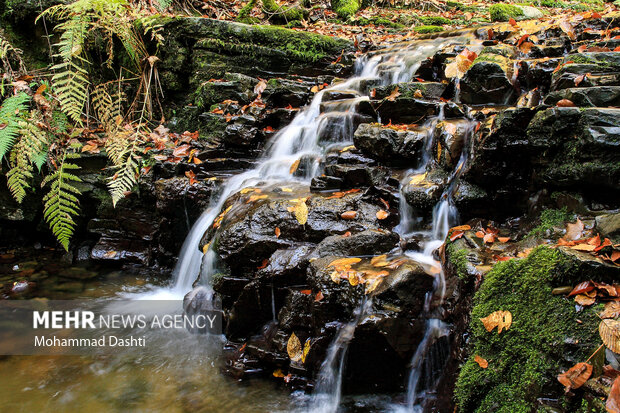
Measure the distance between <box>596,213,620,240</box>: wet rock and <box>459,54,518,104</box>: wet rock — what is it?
8.31 feet

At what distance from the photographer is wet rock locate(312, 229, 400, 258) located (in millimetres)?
3355

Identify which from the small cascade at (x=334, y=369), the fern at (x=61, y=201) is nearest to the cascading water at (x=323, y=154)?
the small cascade at (x=334, y=369)

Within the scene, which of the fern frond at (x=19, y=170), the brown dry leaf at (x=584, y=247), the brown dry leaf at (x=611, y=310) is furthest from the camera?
the fern frond at (x=19, y=170)

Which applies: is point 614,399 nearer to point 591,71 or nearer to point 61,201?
point 591,71

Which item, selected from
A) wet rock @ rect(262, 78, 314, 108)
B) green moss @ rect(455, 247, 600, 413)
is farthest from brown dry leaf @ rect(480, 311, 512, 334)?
wet rock @ rect(262, 78, 314, 108)

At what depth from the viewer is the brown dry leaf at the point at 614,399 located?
1471mm

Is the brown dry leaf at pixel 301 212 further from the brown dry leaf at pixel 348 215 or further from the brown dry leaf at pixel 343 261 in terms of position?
the brown dry leaf at pixel 343 261

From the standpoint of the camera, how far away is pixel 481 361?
2.23 m

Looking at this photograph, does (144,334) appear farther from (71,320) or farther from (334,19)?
(334,19)

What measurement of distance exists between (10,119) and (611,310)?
21.9ft

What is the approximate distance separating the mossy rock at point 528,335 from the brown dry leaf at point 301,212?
1.89m

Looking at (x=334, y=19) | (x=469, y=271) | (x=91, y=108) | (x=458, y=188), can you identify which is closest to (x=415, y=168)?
(x=458, y=188)

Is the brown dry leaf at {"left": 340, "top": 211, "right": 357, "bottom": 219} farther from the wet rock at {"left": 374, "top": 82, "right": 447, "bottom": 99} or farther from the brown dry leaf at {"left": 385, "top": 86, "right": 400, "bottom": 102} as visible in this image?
the wet rock at {"left": 374, "top": 82, "right": 447, "bottom": 99}

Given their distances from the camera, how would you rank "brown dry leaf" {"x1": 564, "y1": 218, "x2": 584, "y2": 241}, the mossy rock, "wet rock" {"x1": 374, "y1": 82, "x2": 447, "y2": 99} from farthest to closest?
"wet rock" {"x1": 374, "y1": 82, "x2": 447, "y2": 99} < "brown dry leaf" {"x1": 564, "y1": 218, "x2": 584, "y2": 241} < the mossy rock
